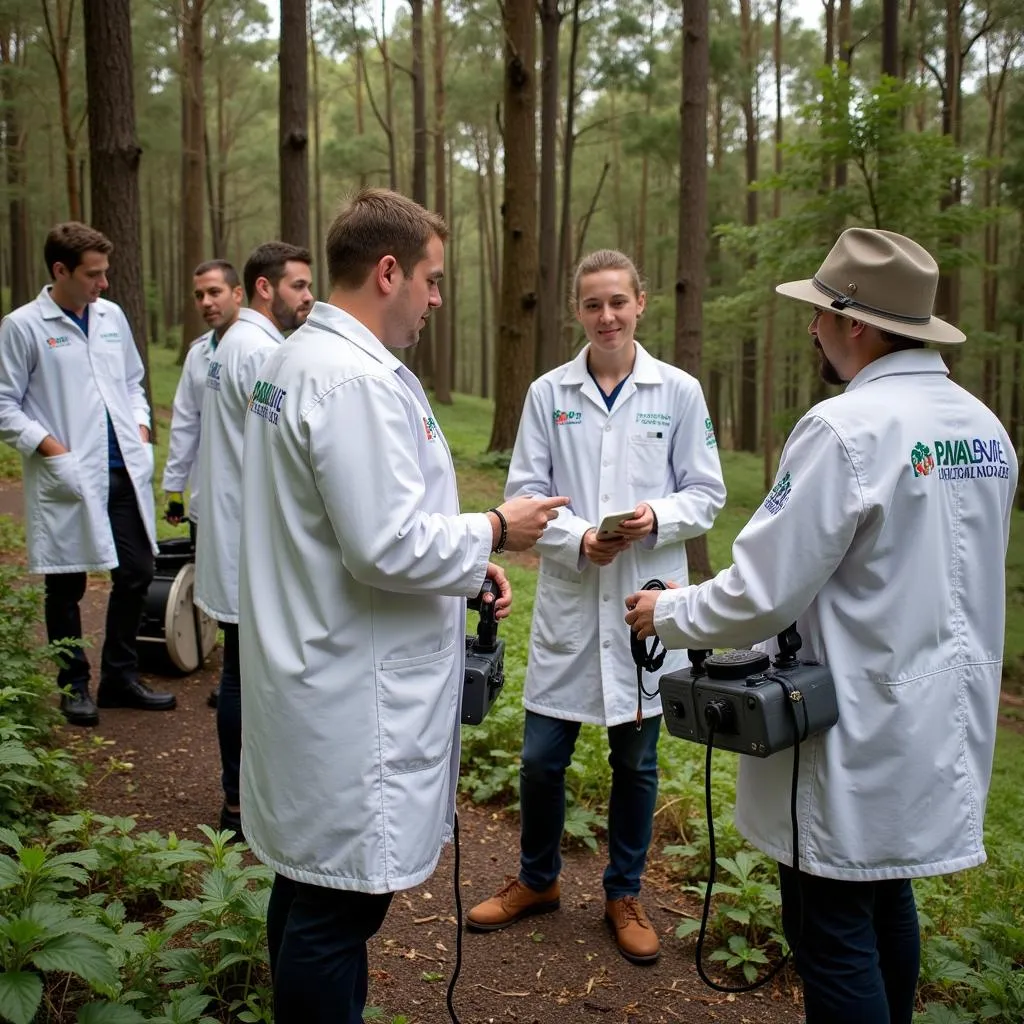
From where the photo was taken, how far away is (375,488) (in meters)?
2.16

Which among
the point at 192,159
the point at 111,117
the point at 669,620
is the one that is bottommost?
the point at 669,620

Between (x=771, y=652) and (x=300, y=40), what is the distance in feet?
32.2

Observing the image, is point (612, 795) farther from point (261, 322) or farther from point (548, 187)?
point (548, 187)

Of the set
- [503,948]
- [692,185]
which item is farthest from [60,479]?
[692,185]

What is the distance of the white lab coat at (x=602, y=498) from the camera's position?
3.62 metres

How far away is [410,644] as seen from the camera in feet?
7.62

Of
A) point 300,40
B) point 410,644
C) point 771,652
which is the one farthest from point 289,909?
point 300,40

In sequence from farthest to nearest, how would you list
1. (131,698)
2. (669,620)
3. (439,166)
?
(439,166) < (131,698) < (669,620)

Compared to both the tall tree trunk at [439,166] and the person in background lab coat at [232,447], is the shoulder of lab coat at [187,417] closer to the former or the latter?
the person in background lab coat at [232,447]

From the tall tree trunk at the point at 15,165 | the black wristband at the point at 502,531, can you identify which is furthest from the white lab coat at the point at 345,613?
the tall tree trunk at the point at 15,165

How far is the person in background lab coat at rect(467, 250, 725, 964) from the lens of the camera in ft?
11.9

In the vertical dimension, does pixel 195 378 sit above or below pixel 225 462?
above

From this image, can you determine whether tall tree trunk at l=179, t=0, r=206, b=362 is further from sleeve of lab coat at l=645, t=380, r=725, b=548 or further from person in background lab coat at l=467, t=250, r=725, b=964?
sleeve of lab coat at l=645, t=380, r=725, b=548

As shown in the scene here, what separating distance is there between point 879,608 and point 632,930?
1.88 meters
